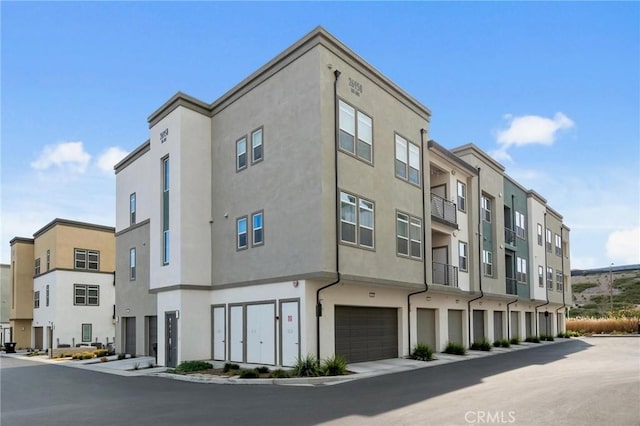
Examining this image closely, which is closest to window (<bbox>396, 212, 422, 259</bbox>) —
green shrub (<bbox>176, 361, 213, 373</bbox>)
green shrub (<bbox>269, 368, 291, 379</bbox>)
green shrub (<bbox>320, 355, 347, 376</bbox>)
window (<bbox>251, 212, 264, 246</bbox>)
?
window (<bbox>251, 212, 264, 246</bbox>)

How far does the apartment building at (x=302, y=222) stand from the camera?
61.4 ft

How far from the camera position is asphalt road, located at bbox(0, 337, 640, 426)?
10.3 m

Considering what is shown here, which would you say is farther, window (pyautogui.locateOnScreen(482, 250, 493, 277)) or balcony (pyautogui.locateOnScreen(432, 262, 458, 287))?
window (pyautogui.locateOnScreen(482, 250, 493, 277))

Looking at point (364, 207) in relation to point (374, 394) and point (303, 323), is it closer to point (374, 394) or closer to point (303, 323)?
point (303, 323)

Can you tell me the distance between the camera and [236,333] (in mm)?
21484

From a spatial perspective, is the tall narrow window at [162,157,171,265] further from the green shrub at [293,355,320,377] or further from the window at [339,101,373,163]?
the green shrub at [293,355,320,377]

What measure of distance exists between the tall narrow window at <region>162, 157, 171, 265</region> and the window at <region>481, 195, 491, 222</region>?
18.0m

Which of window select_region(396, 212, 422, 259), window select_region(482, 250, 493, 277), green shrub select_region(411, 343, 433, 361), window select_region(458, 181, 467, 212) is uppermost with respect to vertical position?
window select_region(458, 181, 467, 212)

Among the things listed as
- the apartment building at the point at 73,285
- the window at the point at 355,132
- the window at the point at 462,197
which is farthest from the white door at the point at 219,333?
the apartment building at the point at 73,285

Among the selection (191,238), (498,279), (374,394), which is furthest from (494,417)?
(498,279)

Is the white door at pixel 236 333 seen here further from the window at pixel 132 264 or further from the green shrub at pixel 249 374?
the window at pixel 132 264

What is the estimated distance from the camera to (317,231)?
18031mm

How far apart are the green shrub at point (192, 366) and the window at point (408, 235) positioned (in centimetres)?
873

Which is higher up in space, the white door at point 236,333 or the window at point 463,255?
the window at point 463,255
